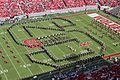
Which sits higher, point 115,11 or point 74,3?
point 74,3

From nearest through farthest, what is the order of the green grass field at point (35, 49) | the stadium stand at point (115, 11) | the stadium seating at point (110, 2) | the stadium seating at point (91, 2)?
the green grass field at point (35, 49) → the stadium stand at point (115, 11) → the stadium seating at point (110, 2) → the stadium seating at point (91, 2)

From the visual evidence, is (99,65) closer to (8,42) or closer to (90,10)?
(8,42)

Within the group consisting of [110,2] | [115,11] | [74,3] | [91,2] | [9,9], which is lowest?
[115,11]

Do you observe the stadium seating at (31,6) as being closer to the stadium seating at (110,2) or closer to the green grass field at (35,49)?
the green grass field at (35,49)

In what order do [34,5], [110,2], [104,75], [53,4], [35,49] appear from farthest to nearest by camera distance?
[110,2], [53,4], [34,5], [35,49], [104,75]

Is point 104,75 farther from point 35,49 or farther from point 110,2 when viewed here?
point 110,2

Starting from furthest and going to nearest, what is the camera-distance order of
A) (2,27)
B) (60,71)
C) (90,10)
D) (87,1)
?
(87,1), (90,10), (2,27), (60,71)

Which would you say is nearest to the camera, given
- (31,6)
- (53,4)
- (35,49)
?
(35,49)

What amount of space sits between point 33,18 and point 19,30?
10.1 metres

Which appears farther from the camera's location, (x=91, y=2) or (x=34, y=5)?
(x=91, y=2)

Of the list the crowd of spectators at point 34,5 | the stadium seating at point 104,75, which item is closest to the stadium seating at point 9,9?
the crowd of spectators at point 34,5

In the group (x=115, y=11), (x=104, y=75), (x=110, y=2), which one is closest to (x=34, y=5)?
(x=115, y=11)

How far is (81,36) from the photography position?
61406mm

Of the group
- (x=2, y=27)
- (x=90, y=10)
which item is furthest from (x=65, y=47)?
(x=90, y=10)
